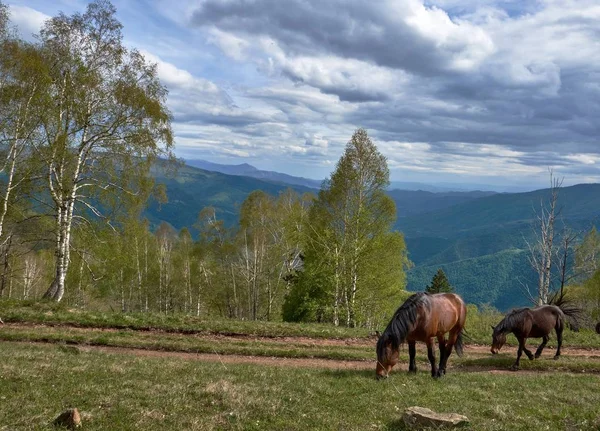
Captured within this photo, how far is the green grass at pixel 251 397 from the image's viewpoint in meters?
8.56

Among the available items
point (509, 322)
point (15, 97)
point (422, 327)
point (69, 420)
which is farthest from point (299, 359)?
point (15, 97)

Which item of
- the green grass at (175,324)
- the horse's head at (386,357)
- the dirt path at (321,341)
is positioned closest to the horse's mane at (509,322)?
the dirt path at (321,341)

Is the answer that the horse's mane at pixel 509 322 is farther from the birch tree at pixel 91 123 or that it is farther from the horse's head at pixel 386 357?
the birch tree at pixel 91 123

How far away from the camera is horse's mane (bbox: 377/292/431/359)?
42.8ft

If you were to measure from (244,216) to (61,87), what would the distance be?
98.8ft

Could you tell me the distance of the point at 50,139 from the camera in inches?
939

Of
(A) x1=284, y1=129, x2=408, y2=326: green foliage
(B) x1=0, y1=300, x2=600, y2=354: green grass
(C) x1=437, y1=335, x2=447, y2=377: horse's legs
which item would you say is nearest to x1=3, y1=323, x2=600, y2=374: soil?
(B) x1=0, y1=300, x2=600, y2=354: green grass

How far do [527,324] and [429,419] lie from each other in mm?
11521

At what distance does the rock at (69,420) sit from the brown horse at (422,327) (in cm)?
833

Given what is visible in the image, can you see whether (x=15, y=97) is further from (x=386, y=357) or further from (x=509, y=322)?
(x=509, y=322)

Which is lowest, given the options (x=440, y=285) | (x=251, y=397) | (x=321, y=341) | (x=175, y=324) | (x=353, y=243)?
(x=440, y=285)

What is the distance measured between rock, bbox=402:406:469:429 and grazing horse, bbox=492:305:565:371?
406 inches

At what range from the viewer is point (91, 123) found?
24.8 meters

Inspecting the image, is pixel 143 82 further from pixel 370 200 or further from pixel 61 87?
pixel 370 200
